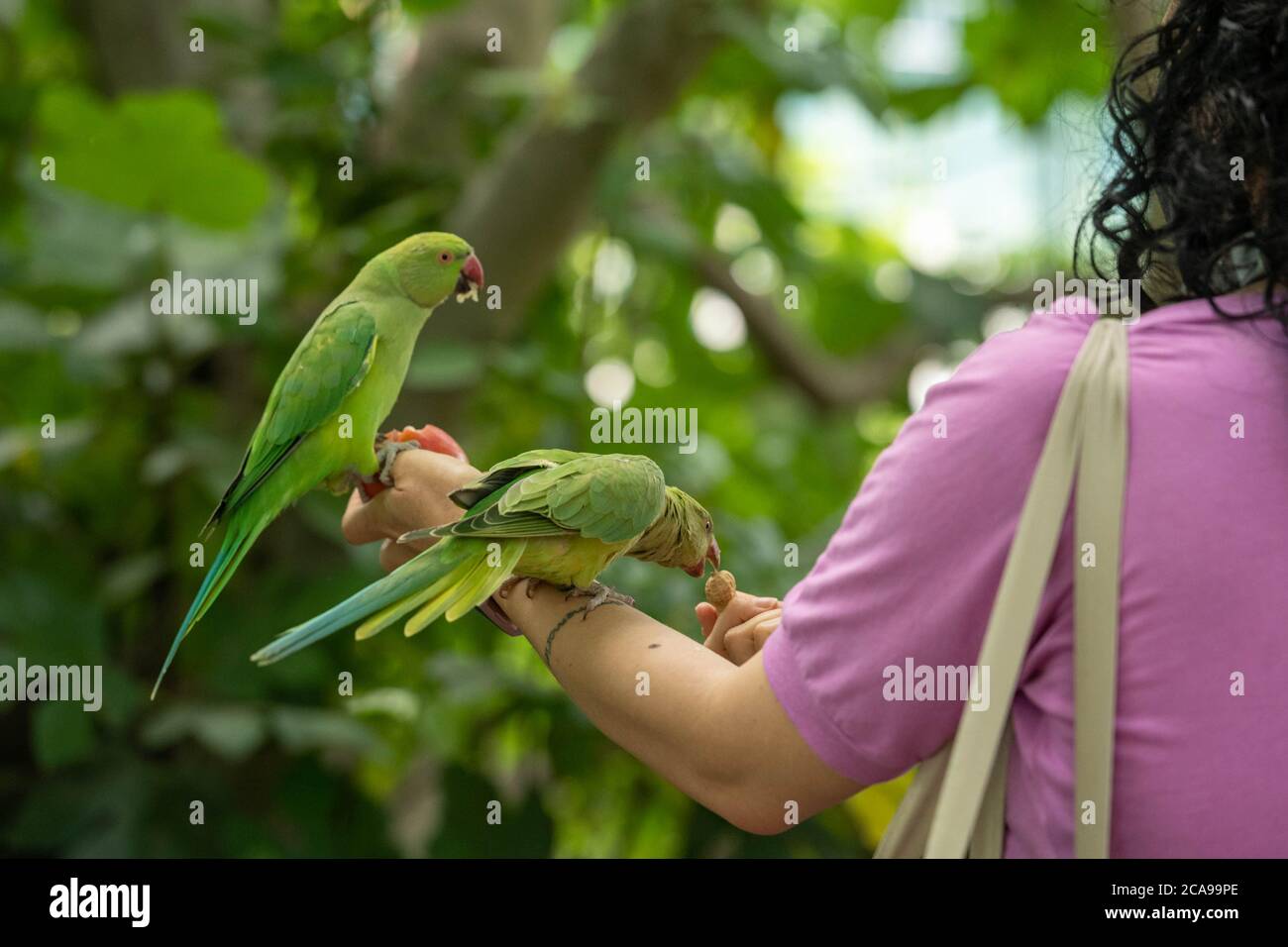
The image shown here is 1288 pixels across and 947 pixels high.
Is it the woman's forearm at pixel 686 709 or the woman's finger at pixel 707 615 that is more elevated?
the woman's finger at pixel 707 615

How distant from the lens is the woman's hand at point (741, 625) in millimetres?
969

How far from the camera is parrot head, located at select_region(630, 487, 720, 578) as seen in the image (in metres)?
0.87

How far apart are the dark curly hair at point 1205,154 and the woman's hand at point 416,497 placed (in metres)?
0.49

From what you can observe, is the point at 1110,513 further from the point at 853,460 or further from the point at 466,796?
the point at 853,460

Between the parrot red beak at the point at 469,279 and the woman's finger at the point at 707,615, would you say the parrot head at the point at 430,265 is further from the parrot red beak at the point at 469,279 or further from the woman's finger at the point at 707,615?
the woman's finger at the point at 707,615

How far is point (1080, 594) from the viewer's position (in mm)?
728

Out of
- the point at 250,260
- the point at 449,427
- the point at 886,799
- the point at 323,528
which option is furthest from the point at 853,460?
the point at 250,260

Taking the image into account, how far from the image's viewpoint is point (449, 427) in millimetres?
1918

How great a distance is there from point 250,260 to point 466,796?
87cm

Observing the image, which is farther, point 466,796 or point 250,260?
point 466,796

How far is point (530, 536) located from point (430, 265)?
192mm

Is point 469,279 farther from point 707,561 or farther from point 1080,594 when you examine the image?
point 1080,594

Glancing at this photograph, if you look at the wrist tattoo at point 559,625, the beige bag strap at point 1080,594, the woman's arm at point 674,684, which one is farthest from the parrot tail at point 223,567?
the beige bag strap at point 1080,594

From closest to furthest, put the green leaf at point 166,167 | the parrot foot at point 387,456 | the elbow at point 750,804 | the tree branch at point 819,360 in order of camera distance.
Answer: the elbow at point 750,804 < the parrot foot at point 387,456 < the green leaf at point 166,167 < the tree branch at point 819,360
